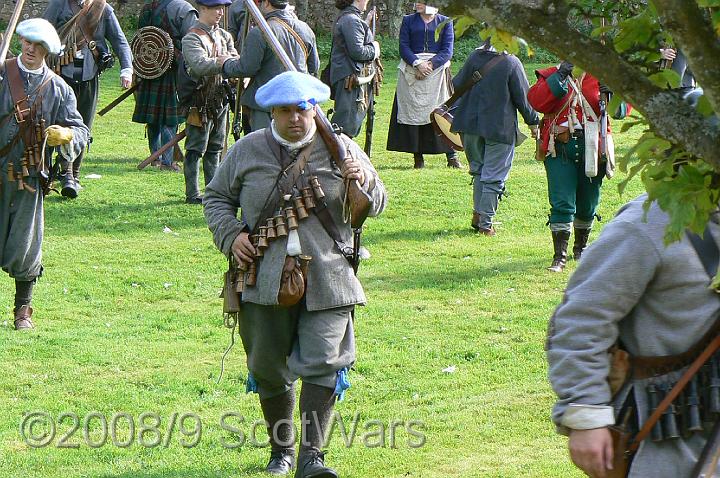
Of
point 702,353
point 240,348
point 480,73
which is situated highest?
point 702,353

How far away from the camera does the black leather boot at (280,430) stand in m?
6.55

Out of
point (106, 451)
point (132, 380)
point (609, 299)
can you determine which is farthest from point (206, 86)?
point (609, 299)

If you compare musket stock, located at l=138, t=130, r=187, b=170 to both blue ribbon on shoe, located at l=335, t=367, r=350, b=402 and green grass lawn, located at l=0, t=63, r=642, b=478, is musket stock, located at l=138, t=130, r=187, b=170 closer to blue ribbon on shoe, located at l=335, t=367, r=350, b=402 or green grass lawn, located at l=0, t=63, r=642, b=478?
green grass lawn, located at l=0, t=63, r=642, b=478

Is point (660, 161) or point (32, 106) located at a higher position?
point (660, 161)

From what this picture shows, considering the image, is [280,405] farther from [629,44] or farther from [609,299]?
[629,44]

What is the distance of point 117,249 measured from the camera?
1200 centimetres

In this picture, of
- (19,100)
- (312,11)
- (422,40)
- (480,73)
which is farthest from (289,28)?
(312,11)

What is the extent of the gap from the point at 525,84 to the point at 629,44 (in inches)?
361

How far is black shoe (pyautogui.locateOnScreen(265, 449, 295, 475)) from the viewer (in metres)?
6.59

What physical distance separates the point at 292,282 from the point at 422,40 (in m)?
10.3

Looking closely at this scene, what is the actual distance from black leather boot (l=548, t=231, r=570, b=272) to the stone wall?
20982 millimetres

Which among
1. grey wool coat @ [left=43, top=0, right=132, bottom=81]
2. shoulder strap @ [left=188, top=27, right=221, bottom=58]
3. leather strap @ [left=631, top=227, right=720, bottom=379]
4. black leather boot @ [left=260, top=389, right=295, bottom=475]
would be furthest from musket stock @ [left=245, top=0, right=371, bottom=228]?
grey wool coat @ [left=43, top=0, right=132, bottom=81]

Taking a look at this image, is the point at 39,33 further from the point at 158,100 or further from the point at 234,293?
the point at 158,100

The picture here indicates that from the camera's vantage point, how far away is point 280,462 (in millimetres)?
6613
